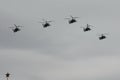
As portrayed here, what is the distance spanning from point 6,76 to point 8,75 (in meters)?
1.27

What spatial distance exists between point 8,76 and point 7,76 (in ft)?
1.52

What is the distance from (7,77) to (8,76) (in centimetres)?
52

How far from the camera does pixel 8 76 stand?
19500 cm

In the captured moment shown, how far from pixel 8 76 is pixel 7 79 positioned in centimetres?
98

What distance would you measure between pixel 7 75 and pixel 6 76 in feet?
4.48

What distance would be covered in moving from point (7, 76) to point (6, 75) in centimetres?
56

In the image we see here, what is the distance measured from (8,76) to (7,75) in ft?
3.94

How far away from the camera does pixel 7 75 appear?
19388 centimetres

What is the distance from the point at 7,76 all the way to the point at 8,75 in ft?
2.26

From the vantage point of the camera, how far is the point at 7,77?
195 meters

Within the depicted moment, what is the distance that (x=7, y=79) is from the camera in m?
195

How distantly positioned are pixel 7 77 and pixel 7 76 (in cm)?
71
